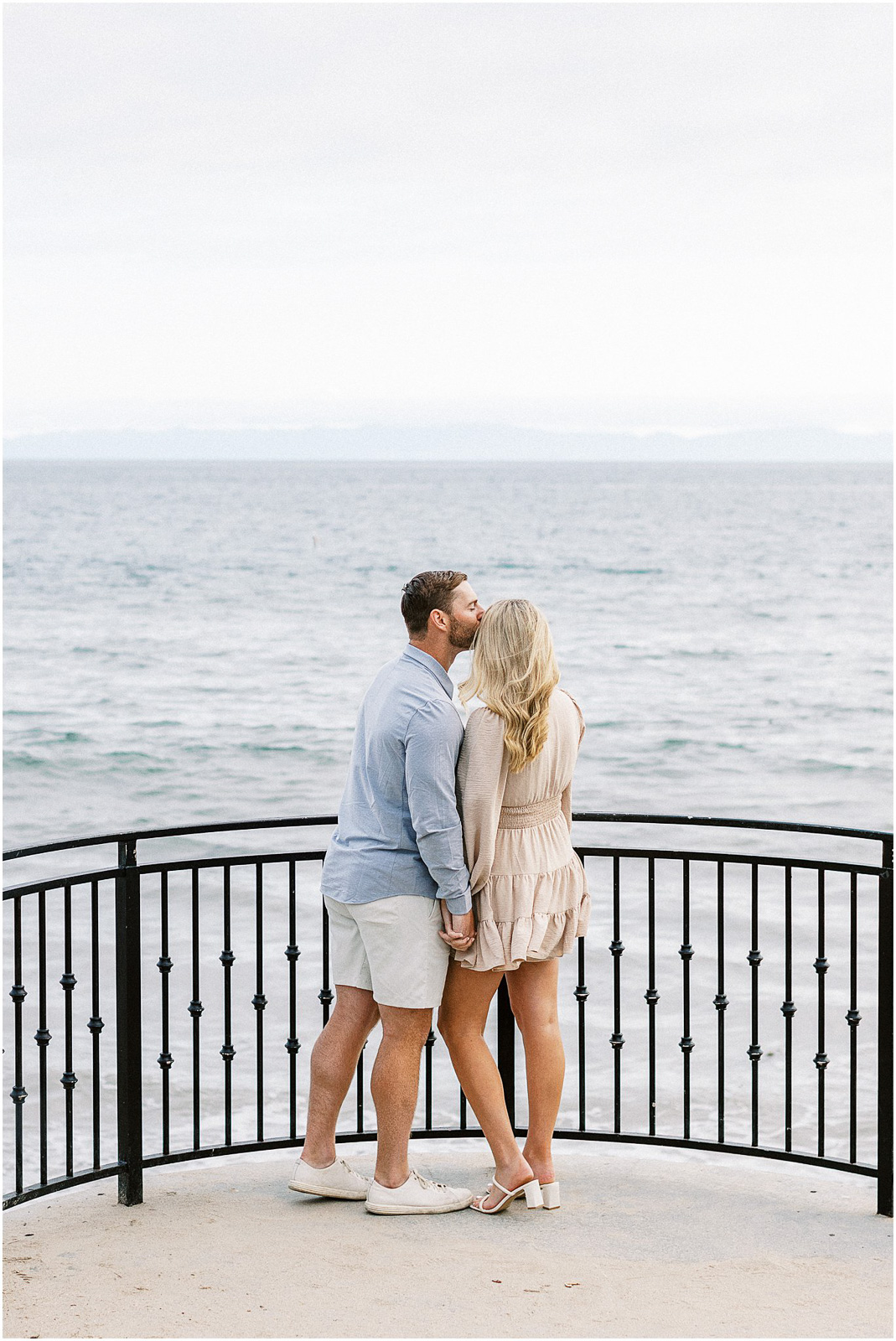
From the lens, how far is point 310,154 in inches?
1468

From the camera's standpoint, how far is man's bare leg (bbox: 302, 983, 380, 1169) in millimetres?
3246

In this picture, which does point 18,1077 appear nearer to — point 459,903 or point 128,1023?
point 128,1023

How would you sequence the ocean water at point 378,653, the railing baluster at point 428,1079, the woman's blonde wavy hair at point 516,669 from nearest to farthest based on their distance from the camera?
the woman's blonde wavy hair at point 516,669 → the railing baluster at point 428,1079 → the ocean water at point 378,653

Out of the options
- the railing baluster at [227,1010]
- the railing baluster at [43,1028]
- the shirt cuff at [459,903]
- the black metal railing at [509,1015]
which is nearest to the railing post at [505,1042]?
the black metal railing at [509,1015]

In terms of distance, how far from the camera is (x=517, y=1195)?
3273 millimetres

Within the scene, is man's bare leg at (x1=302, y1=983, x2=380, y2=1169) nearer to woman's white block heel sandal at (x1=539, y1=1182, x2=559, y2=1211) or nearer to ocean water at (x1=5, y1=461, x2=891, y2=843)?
woman's white block heel sandal at (x1=539, y1=1182, x2=559, y2=1211)

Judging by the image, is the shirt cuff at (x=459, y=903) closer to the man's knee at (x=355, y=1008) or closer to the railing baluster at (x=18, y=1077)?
the man's knee at (x=355, y=1008)

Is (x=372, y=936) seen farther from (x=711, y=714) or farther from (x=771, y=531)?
(x=771, y=531)

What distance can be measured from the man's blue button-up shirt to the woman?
80 millimetres

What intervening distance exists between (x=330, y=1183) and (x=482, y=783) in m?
1.16

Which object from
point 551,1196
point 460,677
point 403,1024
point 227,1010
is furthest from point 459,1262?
point 460,677

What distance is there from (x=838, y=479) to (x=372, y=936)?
12397 centimetres

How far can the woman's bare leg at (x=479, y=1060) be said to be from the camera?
321 centimetres

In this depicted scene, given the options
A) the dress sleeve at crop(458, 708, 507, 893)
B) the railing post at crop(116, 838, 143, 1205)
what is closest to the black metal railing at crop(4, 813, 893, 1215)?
the railing post at crop(116, 838, 143, 1205)
